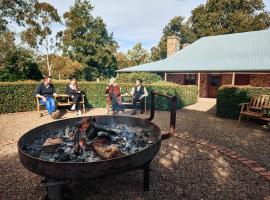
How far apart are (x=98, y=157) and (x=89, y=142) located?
16.3 inches

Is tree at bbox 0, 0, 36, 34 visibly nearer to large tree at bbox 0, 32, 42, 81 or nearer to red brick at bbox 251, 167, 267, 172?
large tree at bbox 0, 32, 42, 81

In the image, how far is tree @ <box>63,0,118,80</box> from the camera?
1317 inches

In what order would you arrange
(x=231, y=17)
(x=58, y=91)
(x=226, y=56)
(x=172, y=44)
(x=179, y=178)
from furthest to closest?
(x=231, y=17) < (x=172, y=44) < (x=226, y=56) < (x=58, y=91) < (x=179, y=178)

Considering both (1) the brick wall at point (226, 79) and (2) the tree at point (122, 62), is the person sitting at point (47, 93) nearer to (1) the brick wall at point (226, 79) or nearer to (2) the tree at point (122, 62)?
(1) the brick wall at point (226, 79)

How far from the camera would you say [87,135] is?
3256 millimetres

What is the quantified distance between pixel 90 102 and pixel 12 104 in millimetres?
3291

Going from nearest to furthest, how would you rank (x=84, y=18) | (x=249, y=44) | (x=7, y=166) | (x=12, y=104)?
(x=7, y=166)
(x=12, y=104)
(x=249, y=44)
(x=84, y=18)

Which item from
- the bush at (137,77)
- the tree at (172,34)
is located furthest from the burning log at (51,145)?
the tree at (172,34)

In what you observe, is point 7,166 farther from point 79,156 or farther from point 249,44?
point 249,44

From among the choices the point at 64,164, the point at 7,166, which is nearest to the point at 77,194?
the point at 64,164

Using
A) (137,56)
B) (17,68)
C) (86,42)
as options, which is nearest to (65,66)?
(86,42)

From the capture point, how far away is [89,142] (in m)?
3.08

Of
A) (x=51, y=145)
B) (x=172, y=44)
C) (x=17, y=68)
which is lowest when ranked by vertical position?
(x=51, y=145)

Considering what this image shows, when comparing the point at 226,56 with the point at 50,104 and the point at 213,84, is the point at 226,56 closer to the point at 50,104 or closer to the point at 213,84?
the point at 213,84
